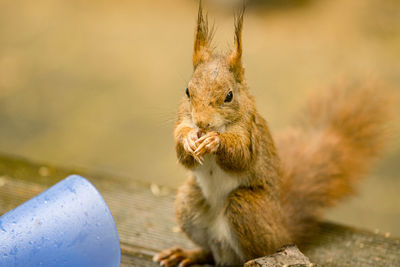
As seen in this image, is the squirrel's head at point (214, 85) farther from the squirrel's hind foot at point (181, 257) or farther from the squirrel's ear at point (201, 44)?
the squirrel's hind foot at point (181, 257)

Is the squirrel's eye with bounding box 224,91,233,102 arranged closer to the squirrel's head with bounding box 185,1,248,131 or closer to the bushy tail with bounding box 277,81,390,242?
the squirrel's head with bounding box 185,1,248,131

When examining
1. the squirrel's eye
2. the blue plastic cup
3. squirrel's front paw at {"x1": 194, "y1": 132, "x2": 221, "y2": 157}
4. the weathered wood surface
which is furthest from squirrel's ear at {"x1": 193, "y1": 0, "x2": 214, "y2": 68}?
the weathered wood surface

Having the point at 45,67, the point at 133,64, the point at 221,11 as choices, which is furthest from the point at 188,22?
the point at 45,67

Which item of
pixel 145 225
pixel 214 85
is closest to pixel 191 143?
pixel 214 85

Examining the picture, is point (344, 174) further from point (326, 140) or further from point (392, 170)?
point (392, 170)

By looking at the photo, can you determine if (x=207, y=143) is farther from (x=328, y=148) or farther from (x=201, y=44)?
(x=328, y=148)

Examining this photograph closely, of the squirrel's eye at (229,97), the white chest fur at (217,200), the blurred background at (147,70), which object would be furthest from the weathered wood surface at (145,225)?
the blurred background at (147,70)
